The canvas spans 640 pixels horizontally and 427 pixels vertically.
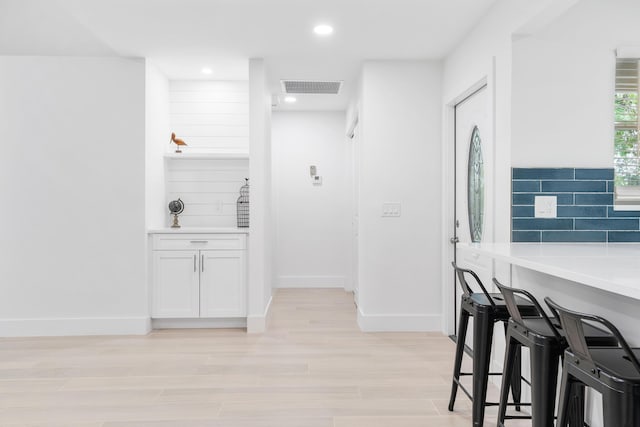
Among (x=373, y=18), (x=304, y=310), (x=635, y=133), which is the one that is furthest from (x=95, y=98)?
(x=635, y=133)

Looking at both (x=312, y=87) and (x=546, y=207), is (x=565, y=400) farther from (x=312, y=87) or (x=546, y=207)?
(x=312, y=87)

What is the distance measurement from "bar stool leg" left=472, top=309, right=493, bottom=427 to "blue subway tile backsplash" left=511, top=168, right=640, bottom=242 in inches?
27.8

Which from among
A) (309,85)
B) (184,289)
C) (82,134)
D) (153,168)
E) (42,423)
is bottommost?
(42,423)

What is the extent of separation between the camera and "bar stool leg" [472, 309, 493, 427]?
2111 millimetres

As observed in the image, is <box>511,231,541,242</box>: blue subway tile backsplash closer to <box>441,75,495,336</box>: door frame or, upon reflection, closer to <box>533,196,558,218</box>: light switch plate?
<box>533,196,558,218</box>: light switch plate

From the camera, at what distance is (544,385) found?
1596mm

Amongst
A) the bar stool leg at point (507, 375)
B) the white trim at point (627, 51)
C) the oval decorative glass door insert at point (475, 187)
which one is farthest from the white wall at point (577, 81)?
the bar stool leg at point (507, 375)

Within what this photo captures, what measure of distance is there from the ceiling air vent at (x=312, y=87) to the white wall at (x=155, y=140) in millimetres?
1277

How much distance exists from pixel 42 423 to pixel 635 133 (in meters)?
3.71

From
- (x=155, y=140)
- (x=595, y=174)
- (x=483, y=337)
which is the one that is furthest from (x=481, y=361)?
(x=155, y=140)

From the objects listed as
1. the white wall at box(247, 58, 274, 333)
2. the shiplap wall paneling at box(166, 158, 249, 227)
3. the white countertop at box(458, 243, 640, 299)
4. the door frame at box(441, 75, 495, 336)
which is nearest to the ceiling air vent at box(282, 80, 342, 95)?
the white wall at box(247, 58, 274, 333)

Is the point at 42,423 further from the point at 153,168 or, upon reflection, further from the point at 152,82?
the point at 152,82

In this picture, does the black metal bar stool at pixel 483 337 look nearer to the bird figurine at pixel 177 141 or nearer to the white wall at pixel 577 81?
the white wall at pixel 577 81

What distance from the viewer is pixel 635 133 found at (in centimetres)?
263
